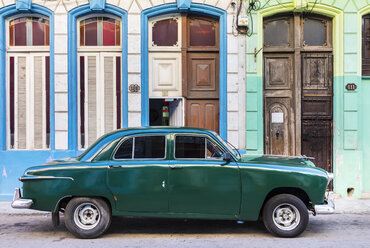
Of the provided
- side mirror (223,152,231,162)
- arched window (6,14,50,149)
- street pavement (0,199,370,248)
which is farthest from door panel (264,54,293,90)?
arched window (6,14,50,149)

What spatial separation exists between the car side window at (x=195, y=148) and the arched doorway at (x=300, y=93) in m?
4.26

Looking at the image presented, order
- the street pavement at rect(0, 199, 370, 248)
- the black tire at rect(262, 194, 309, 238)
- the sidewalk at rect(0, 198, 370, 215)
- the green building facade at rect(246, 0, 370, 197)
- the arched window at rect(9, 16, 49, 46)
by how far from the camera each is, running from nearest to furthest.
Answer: the street pavement at rect(0, 199, 370, 248), the black tire at rect(262, 194, 309, 238), the sidewalk at rect(0, 198, 370, 215), the green building facade at rect(246, 0, 370, 197), the arched window at rect(9, 16, 49, 46)

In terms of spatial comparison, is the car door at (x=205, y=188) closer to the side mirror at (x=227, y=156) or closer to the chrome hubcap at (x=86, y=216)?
the side mirror at (x=227, y=156)

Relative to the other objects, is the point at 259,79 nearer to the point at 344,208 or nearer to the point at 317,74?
the point at 317,74

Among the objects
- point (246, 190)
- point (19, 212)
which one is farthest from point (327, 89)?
point (19, 212)

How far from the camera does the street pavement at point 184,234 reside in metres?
6.16

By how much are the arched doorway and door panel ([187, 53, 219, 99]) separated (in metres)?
1.30

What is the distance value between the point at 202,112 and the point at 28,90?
4453 mm

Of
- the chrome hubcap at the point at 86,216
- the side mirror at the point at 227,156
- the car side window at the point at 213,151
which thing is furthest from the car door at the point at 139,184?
the side mirror at the point at 227,156

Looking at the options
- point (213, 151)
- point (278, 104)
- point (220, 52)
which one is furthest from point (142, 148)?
point (278, 104)

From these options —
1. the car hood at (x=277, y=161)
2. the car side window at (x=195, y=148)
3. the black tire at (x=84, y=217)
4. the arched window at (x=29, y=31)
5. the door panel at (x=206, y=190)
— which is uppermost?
the arched window at (x=29, y=31)

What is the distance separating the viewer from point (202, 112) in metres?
10.5

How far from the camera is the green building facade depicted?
10172mm

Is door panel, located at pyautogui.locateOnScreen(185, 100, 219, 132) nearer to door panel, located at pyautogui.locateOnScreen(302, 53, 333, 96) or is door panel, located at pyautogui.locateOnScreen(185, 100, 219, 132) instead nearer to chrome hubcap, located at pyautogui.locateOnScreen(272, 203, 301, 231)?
door panel, located at pyautogui.locateOnScreen(302, 53, 333, 96)
